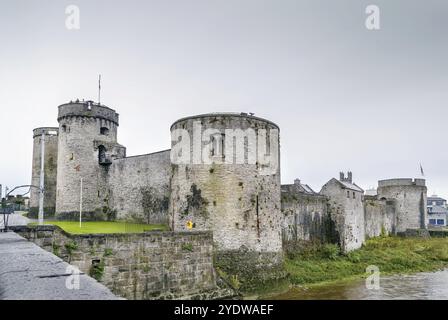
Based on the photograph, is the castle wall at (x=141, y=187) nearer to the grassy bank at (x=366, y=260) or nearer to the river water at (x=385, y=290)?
the grassy bank at (x=366, y=260)

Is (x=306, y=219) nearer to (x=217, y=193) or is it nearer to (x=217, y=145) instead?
(x=217, y=193)

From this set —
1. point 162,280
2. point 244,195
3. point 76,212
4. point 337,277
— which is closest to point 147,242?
point 162,280

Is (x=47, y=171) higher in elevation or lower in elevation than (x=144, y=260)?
higher

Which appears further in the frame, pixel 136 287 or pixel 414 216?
pixel 414 216

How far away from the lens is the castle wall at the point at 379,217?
34.3 meters

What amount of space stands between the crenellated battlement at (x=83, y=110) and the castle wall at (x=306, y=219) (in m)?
15.0

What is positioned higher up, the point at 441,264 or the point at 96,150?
the point at 96,150

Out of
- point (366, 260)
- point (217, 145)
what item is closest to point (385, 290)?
point (366, 260)

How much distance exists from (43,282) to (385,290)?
18.4m

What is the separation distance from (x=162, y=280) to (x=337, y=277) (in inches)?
474

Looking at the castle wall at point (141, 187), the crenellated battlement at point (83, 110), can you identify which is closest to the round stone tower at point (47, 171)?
the crenellated battlement at point (83, 110)

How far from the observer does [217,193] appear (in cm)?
1628
